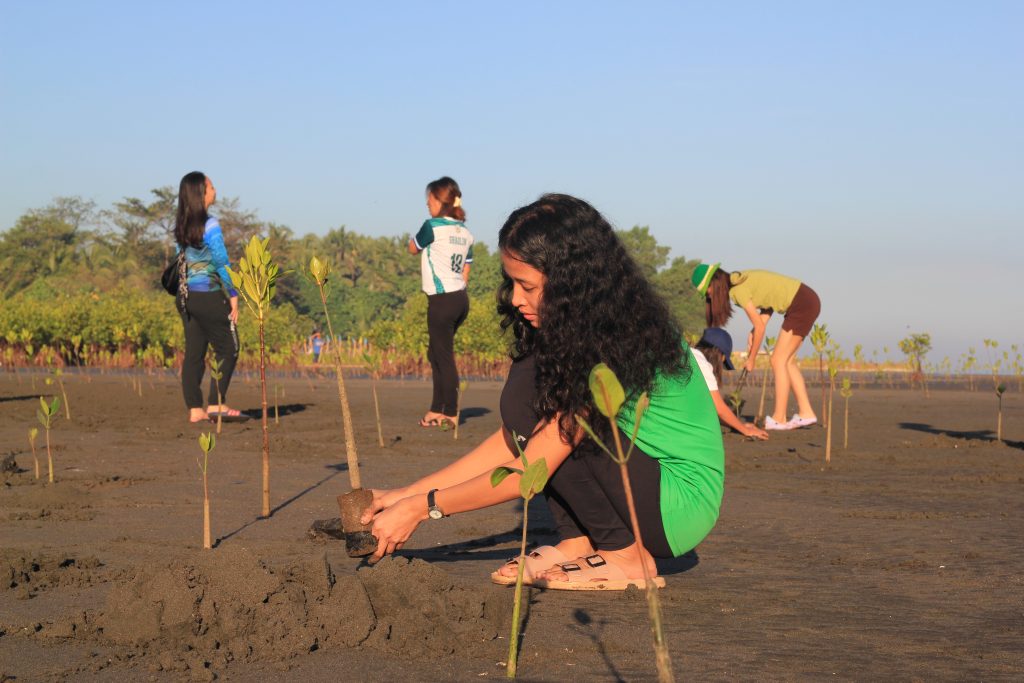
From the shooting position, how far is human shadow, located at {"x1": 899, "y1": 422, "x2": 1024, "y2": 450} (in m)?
9.81

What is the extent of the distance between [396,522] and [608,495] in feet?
2.82

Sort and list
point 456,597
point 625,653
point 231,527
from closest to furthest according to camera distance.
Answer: point 625,653 < point 456,597 < point 231,527

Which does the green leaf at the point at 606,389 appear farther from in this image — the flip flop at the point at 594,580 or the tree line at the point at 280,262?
the tree line at the point at 280,262

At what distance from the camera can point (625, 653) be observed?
9.95 ft

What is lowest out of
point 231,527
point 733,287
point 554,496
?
point 231,527

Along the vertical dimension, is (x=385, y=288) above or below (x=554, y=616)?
above

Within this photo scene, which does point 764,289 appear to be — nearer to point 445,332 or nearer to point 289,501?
point 445,332

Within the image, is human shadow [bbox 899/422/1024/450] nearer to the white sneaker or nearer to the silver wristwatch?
the white sneaker

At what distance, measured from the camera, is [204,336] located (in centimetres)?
968

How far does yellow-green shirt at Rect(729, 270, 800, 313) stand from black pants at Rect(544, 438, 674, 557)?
23.0ft

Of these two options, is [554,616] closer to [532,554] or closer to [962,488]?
[532,554]

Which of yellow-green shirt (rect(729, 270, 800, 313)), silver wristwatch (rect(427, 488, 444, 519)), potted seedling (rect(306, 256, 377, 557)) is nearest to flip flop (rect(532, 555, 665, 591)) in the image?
silver wristwatch (rect(427, 488, 444, 519))

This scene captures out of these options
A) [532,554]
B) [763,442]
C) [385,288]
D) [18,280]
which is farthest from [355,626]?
[385,288]

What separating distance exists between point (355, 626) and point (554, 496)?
1.18 metres
